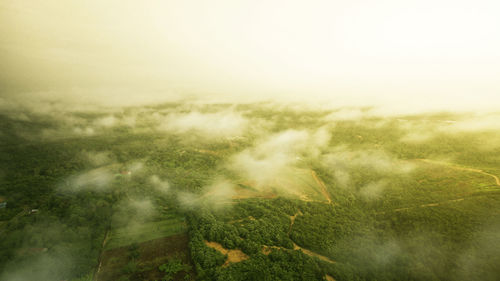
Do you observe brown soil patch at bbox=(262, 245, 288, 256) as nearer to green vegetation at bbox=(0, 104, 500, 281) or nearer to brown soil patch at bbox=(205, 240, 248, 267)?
green vegetation at bbox=(0, 104, 500, 281)

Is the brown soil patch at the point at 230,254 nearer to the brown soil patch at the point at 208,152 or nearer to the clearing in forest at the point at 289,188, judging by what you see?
the clearing in forest at the point at 289,188

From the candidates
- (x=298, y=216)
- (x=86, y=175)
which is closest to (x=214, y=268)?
(x=298, y=216)

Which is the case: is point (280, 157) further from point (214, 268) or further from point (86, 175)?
point (86, 175)

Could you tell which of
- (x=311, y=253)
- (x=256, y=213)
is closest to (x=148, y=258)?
(x=256, y=213)

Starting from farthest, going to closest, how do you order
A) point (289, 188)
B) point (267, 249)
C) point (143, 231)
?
point (289, 188) → point (143, 231) → point (267, 249)

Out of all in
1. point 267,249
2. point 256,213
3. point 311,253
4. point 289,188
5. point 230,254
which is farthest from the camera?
point 289,188

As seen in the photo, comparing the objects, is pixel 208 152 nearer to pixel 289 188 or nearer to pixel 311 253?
pixel 289 188

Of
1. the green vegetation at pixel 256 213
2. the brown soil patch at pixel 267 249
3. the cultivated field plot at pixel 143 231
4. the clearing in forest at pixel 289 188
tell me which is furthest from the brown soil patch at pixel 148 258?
the clearing in forest at pixel 289 188
